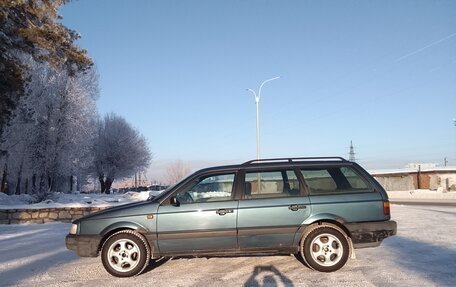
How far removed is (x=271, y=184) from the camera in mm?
6414

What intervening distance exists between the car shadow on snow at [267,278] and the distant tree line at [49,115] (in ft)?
35.7

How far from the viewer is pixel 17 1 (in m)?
12.9

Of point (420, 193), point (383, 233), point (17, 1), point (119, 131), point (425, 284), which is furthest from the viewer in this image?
point (119, 131)

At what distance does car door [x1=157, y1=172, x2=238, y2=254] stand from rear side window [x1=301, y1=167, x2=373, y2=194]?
1.29 m

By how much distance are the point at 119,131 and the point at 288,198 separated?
4313 centimetres

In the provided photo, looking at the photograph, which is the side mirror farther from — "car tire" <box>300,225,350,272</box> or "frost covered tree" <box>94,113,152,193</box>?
"frost covered tree" <box>94,113,152,193</box>

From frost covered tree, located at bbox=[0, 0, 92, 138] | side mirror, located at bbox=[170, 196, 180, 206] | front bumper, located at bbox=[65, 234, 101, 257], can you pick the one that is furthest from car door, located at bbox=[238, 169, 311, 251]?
frost covered tree, located at bbox=[0, 0, 92, 138]

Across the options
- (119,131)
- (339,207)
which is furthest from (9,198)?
(119,131)

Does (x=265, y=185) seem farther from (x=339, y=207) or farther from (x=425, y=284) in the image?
(x=425, y=284)

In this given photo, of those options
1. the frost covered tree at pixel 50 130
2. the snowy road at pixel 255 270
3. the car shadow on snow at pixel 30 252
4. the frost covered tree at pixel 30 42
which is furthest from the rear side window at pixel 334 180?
the frost covered tree at pixel 50 130

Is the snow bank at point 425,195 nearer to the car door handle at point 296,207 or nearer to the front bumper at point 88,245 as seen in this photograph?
the car door handle at point 296,207

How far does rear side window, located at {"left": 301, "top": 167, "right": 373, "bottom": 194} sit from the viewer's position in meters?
6.38

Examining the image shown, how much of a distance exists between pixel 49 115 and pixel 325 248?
27.5 m

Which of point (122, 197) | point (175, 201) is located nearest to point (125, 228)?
point (175, 201)
